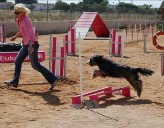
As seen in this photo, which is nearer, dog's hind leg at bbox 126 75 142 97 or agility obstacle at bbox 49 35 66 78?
dog's hind leg at bbox 126 75 142 97

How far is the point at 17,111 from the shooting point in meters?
7.14

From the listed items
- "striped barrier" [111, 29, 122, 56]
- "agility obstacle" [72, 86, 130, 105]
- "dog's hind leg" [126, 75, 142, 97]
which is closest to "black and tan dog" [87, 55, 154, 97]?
"dog's hind leg" [126, 75, 142, 97]

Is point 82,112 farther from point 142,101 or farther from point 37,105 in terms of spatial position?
point 142,101

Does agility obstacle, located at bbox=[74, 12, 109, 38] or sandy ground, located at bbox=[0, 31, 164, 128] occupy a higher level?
agility obstacle, located at bbox=[74, 12, 109, 38]

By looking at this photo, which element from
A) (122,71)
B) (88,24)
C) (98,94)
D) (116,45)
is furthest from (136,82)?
(88,24)

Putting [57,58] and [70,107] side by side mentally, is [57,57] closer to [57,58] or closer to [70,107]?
[57,58]

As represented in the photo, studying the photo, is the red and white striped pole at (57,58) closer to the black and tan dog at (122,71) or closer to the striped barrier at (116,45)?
the black and tan dog at (122,71)

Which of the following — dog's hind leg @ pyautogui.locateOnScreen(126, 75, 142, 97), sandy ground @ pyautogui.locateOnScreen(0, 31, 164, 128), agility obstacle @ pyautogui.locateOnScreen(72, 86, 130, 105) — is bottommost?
sandy ground @ pyautogui.locateOnScreen(0, 31, 164, 128)

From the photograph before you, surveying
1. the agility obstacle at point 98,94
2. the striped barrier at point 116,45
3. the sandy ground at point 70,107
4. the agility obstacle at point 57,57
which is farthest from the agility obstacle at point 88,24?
the agility obstacle at point 98,94

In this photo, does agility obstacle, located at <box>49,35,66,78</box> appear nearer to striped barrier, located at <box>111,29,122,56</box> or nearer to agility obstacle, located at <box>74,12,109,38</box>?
striped barrier, located at <box>111,29,122,56</box>

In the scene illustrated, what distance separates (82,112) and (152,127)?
1.36 m

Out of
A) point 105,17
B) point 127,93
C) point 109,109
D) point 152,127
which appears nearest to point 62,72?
point 127,93

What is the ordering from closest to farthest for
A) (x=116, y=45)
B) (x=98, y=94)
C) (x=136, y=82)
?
(x=98, y=94) → (x=136, y=82) → (x=116, y=45)

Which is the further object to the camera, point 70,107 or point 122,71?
point 122,71
